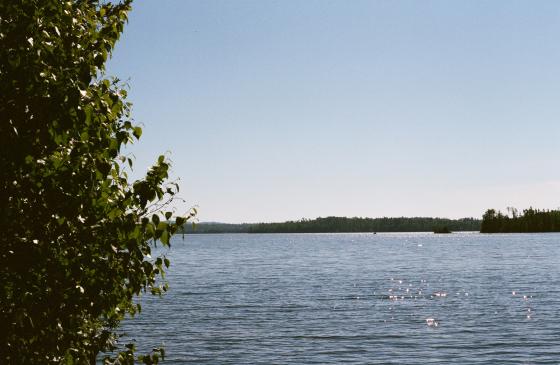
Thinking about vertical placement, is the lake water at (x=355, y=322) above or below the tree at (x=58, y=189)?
below

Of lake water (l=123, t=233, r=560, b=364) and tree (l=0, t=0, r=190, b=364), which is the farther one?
lake water (l=123, t=233, r=560, b=364)

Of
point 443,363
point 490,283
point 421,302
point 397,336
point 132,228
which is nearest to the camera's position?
point 132,228

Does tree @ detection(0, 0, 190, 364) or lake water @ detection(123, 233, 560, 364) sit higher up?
tree @ detection(0, 0, 190, 364)

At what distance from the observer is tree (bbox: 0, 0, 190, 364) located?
26.8ft

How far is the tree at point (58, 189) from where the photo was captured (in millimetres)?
8180

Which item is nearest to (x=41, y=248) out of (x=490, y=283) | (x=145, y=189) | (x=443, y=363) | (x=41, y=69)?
(x=145, y=189)

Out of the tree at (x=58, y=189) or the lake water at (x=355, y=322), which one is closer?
the tree at (x=58, y=189)

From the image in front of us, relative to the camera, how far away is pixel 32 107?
8227mm

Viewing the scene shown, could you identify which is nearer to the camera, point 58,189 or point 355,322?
point 58,189

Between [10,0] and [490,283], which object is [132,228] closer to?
[10,0]

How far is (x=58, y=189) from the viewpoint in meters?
8.31

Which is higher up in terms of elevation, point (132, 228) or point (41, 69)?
point (41, 69)

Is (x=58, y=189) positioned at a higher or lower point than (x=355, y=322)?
higher

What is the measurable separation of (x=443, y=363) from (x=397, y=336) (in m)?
7.55
